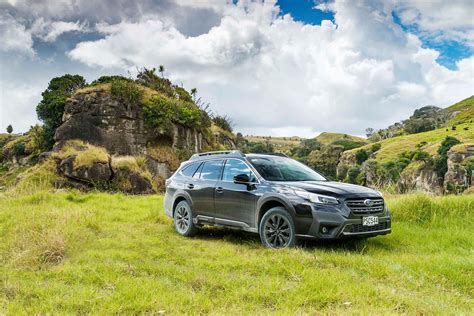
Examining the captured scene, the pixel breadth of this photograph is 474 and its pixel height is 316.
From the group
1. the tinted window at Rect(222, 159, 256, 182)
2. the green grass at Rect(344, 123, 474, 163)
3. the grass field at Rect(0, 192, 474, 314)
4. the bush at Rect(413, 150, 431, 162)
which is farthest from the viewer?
the green grass at Rect(344, 123, 474, 163)

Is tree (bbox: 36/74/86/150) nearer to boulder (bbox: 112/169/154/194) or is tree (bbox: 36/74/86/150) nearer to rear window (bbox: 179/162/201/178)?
boulder (bbox: 112/169/154/194)

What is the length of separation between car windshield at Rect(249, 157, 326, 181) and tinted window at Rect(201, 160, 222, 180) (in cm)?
89

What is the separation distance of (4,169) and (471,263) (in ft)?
201

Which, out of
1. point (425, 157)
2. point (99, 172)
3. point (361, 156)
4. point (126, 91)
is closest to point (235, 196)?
point (99, 172)

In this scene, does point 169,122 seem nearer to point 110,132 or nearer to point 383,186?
point 110,132

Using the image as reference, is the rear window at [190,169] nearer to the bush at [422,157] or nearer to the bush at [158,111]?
the bush at [158,111]

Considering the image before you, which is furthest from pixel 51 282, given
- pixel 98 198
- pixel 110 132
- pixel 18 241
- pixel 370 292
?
pixel 110 132

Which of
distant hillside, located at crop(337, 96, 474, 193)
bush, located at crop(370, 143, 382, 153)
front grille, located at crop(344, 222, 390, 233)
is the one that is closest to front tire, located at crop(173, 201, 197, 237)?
front grille, located at crop(344, 222, 390, 233)

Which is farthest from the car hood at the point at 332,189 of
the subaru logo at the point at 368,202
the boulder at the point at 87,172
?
the boulder at the point at 87,172

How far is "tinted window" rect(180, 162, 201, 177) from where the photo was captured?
32.5ft

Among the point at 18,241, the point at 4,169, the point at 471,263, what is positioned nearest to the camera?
the point at 471,263

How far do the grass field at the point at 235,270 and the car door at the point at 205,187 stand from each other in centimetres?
67

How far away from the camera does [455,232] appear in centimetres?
827

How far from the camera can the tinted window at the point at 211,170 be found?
9094mm
